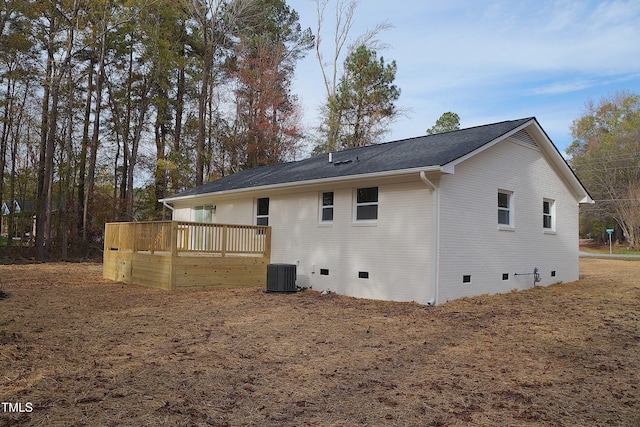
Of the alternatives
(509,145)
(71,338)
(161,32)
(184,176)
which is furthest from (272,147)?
(71,338)

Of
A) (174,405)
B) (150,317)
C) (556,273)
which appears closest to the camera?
(174,405)

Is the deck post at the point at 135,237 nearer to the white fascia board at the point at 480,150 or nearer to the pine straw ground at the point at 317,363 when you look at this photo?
the pine straw ground at the point at 317,363

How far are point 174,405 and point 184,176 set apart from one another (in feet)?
73.7

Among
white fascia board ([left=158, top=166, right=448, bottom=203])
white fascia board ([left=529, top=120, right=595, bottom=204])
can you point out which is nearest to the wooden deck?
white fascia board ([left=158, top=166, right=448, bottom=203])

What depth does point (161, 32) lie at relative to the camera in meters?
23.5

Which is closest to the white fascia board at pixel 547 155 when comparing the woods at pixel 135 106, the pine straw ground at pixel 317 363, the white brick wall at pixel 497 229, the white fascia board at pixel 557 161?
the white fascia board at pixel 557 161

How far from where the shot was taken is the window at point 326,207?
11.3m

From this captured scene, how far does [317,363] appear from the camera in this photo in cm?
498

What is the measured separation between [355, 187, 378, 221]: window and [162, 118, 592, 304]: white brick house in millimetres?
26

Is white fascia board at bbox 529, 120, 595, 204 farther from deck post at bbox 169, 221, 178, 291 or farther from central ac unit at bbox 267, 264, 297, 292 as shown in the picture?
deck post at bbox 169, 221, 178, 291

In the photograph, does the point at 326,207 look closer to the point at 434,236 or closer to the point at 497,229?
the point at 434,236

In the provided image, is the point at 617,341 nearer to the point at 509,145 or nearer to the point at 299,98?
the point at 509,145

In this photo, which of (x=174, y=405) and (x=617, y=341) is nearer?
(x=174, y=405)

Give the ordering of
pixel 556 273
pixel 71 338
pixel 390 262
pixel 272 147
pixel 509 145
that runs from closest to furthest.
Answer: pixel 71 338
pixel 390 262
pixel 509 145
pixel 556 273
pixel 272 147
